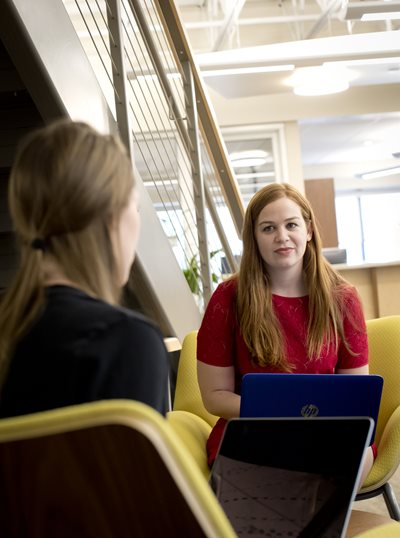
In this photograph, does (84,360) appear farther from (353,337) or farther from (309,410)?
(353,337)

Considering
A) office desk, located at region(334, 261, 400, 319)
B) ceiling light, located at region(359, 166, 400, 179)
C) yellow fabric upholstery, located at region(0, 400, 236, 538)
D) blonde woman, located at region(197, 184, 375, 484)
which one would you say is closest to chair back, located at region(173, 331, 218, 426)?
blonde woman, located at region(197, 184, 375, 484)

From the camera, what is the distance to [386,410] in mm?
2406

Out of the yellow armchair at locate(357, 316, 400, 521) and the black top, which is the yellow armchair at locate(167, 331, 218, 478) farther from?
the black top

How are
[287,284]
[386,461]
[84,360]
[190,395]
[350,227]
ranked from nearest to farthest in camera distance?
[84,360] < [386,461] < [287,284] < [190,395] < [350,227]

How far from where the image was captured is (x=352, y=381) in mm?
1704

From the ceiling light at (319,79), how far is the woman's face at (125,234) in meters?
6.46

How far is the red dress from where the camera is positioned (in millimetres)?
2236

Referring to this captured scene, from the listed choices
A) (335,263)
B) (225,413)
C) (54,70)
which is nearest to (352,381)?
(225,413)

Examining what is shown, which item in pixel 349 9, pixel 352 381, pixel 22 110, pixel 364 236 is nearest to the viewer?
pixel 352 381

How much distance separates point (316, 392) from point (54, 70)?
126 centimetres

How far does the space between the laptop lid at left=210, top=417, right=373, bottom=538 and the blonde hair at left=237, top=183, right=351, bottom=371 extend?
0.97 metres

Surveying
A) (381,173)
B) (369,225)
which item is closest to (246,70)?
(381,173)

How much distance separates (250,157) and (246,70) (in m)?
2.59

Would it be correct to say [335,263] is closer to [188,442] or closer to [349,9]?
[349,9]
